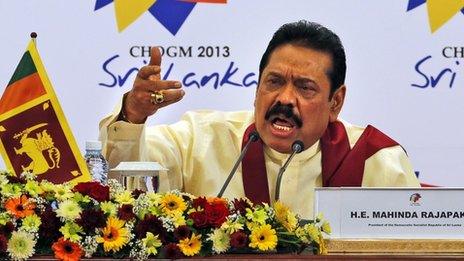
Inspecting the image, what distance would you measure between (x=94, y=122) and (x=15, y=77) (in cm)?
41

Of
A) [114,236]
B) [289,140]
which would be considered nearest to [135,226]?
[114,236]

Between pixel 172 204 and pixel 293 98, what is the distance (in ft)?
4.59

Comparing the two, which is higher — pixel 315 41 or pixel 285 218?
pixel 315 41

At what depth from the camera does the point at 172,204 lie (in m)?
3.29

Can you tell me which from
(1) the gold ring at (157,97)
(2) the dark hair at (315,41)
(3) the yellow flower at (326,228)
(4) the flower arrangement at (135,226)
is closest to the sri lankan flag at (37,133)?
(1) the gold ring at (157,97)

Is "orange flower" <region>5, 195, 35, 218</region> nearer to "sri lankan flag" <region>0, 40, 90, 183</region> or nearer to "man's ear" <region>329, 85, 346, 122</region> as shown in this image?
"sri lankan flag" <region>0, 40, 90, 183</region>

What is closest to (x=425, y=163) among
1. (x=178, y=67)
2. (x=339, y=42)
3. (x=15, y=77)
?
(x=339, y=42)

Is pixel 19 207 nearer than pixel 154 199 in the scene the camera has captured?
Yes

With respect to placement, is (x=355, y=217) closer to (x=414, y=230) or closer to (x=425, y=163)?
(x=414, y=230)

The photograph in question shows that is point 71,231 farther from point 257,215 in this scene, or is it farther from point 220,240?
point 257,215

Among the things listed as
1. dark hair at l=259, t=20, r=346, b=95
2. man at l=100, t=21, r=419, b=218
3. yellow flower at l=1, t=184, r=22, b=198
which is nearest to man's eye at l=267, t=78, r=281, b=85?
man at l=100, t=21, r=419, b=218

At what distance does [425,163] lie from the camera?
15.8ft

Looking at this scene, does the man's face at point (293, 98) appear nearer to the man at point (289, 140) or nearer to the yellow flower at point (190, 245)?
the man at point (289, 140)

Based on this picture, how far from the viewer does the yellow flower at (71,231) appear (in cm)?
312
